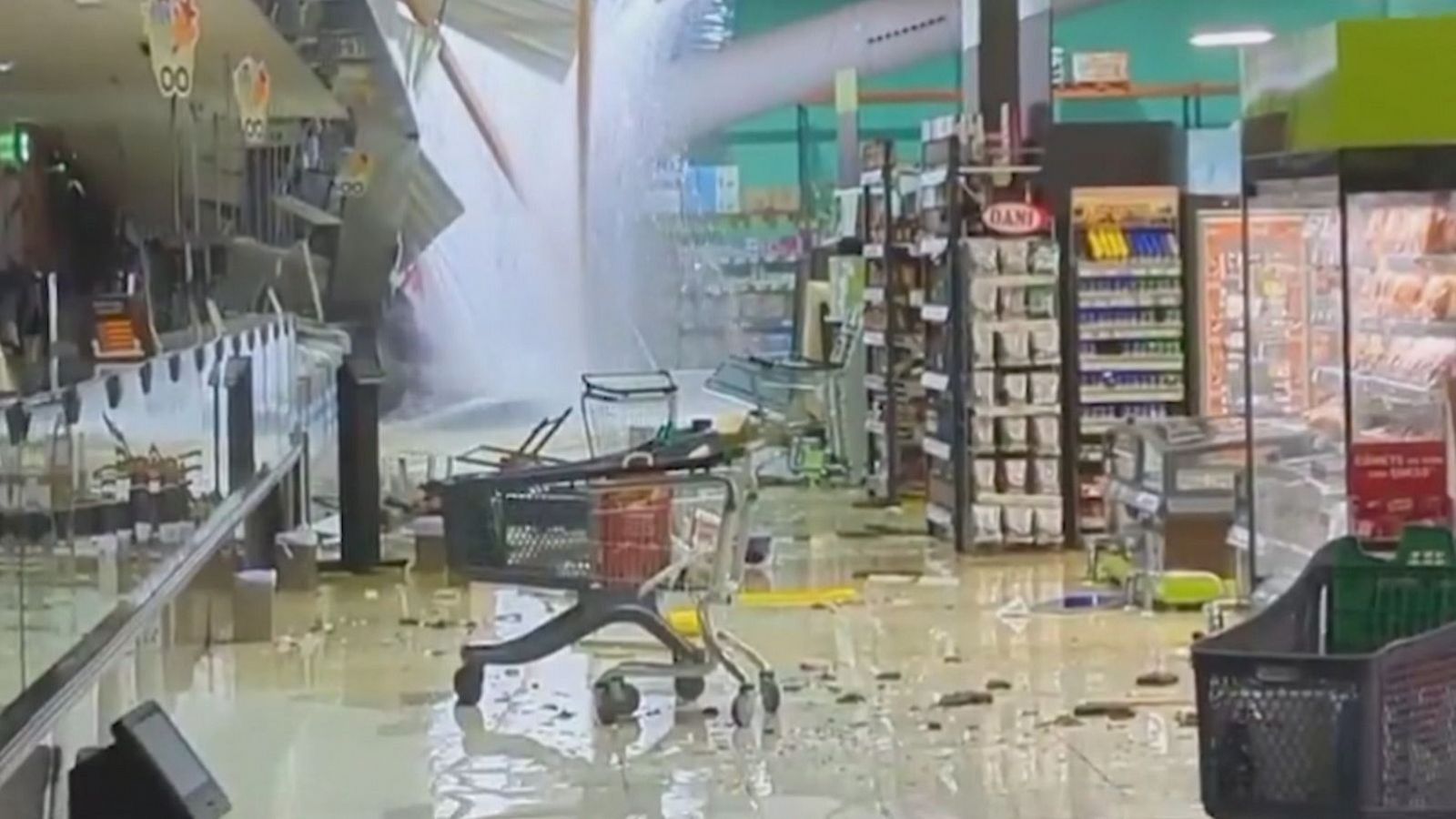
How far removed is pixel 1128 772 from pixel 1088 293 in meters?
6.16

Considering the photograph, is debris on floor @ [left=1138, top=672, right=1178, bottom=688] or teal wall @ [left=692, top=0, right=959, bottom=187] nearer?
debris on floor @ [left=1138, top=672, right=1178, bottom=688]

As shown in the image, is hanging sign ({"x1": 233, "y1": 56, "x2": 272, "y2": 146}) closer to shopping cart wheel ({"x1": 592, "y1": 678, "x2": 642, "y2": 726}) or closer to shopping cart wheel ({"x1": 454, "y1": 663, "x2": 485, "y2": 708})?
shopping cart wheel ({"x1": 454, "y1": 663, "x2": 485, "y2": 708})

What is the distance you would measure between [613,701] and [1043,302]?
546 centimetres

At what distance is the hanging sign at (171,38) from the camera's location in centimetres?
798

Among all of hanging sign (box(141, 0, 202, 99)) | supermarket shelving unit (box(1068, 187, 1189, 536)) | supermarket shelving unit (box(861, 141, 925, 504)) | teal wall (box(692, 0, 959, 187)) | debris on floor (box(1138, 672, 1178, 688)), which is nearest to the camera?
hanging sign (box(141, 0, 202, 99))

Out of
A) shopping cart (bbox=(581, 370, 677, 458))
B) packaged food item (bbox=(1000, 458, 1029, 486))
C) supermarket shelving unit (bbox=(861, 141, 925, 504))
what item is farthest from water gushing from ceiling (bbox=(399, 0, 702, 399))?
packaged food item (bbox=(1000, 458, 1029, 486))

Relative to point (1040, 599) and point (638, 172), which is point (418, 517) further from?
point (638, 172)

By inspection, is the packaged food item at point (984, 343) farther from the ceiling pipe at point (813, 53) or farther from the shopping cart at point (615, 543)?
the ceiling pipe at point (813, 53)

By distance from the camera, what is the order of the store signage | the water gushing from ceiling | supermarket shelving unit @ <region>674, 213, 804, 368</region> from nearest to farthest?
the store signage
the water gushing from ceiling
supermarket shelving unit @ <region>674, 213, 804, 368</region>

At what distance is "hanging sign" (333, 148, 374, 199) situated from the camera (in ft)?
52.7

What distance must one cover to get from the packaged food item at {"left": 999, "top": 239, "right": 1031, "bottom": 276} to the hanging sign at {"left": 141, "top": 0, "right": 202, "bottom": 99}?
578 cm

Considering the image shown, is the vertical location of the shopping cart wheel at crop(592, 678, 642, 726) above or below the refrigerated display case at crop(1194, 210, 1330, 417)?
below

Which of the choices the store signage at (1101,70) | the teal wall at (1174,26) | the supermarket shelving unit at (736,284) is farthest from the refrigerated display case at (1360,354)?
the teal wall at (1174,26)

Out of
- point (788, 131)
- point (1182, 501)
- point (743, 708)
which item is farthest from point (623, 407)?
point (743, 708)
